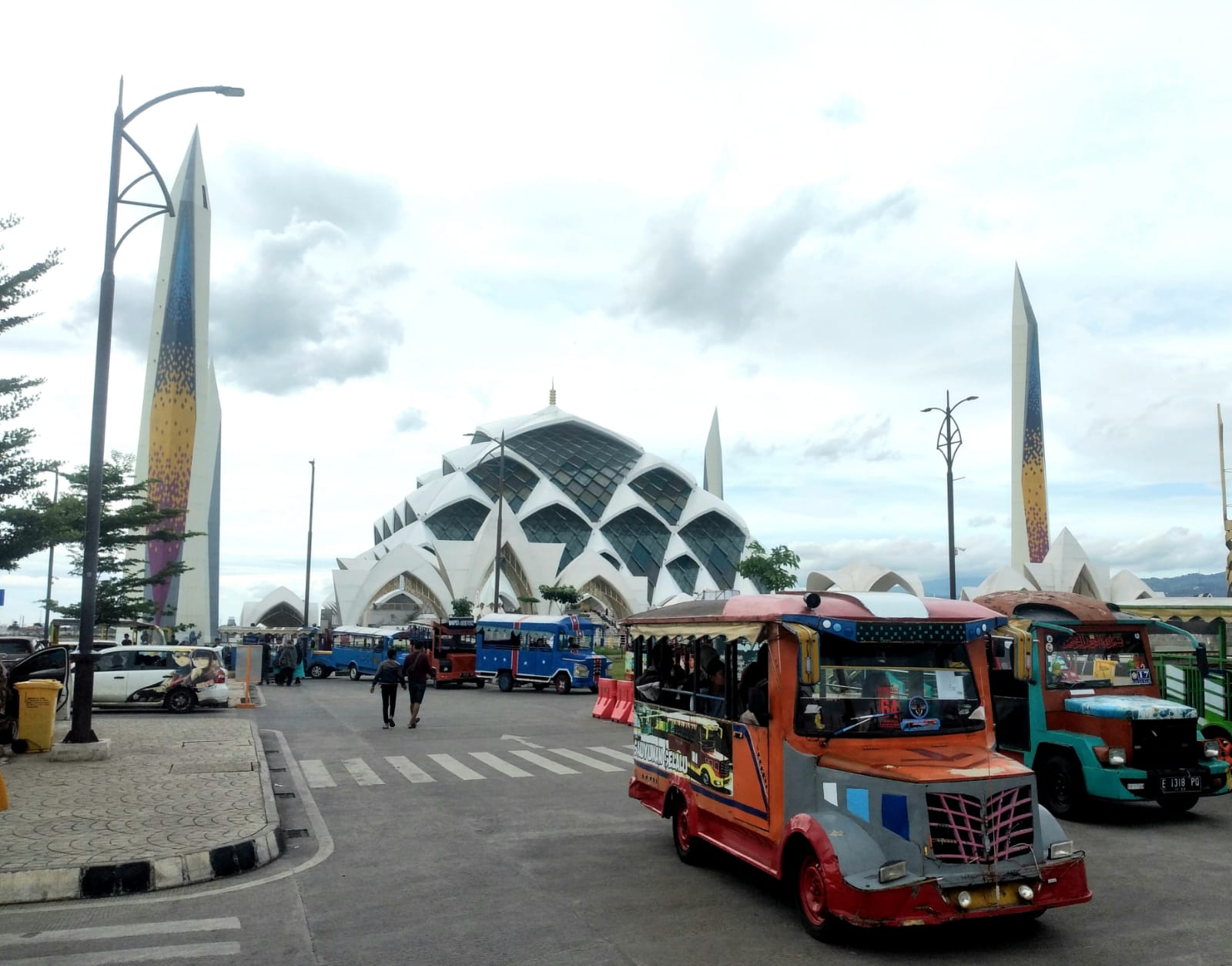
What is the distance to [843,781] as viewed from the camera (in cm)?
594

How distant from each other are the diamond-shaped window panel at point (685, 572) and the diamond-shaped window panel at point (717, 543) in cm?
143

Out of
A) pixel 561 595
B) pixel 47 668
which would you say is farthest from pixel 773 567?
pixel 47 668

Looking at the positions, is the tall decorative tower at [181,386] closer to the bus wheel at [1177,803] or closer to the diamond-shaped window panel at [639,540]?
the diamond-shaped window panel at [639,540]

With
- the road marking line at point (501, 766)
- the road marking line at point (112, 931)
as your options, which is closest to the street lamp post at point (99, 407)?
the road marking line at point (501, 766)

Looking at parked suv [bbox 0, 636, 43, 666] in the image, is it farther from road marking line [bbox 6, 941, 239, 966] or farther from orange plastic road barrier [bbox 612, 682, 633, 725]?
road marking line [bbox 6, 941, 239, 966]

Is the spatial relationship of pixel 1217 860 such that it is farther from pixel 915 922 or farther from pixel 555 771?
pixel 555 771

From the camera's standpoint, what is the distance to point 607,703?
854 inches

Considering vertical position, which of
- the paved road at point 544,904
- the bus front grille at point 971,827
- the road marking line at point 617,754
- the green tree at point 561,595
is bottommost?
the road marking line at point 617,754

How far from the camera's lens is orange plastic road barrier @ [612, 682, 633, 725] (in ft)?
66.4

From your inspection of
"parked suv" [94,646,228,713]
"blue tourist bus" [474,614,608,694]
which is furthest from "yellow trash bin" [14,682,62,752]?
"blue tourist bus" [474,614,608,694]

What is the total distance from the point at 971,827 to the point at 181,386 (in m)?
55.1

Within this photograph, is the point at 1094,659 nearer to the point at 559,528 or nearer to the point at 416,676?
the point at 416,676

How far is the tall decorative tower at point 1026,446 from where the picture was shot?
72.3 metres

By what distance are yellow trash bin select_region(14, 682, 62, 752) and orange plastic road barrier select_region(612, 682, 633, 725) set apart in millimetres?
10240
